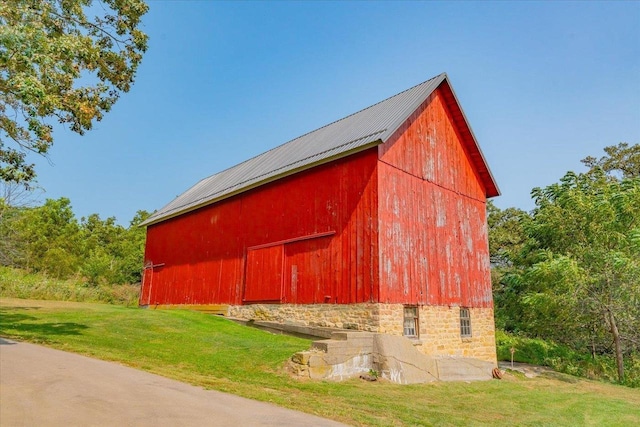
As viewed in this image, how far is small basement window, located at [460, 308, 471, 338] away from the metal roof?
736cm

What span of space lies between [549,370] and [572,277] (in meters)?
4.67

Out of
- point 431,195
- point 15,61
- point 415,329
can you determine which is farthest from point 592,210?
point 15,61

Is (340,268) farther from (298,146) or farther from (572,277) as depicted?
(572,277)

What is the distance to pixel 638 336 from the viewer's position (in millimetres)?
19984

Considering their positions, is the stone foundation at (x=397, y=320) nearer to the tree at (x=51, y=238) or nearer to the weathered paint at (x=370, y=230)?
the weathered paint at (x=370, y=230)

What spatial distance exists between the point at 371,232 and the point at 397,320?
275 cm

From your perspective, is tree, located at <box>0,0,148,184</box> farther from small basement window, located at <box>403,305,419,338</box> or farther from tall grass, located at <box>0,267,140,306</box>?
tall grass, located at <box>0,267,140,306</box>

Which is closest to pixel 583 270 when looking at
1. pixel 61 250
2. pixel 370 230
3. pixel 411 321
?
pixel 411 321

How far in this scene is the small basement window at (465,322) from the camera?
1642 centimetres

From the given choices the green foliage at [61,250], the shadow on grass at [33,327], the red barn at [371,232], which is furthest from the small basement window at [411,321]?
the green foliage at [61,250]

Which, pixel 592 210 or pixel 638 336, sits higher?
pixel 592 210

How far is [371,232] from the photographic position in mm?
13680

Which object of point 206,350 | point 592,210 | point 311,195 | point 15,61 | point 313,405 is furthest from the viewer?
point 592,210

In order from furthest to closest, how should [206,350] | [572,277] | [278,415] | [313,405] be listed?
1. [572,277]
2. [206,350]
3. [313,405]
4. [278,415]
